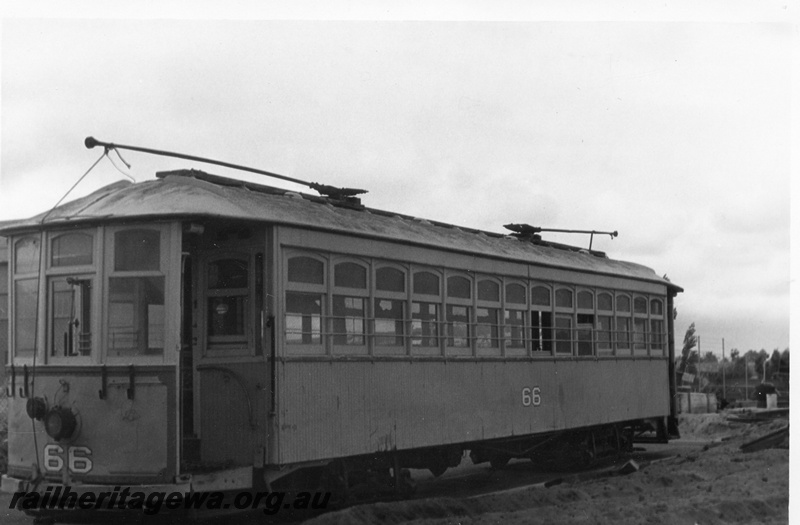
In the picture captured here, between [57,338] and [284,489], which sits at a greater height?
[57,338]

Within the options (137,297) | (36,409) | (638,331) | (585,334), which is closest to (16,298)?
(36,409)

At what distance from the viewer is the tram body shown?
8.62m

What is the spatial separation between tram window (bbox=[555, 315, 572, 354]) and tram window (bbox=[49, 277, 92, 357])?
735 cm

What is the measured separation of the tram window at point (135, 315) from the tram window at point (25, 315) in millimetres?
1022

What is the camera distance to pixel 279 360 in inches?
358

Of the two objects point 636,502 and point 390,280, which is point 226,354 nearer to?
point 390,280

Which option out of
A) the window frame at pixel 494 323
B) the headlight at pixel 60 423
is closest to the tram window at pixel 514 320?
the window frame at pixel 494 323

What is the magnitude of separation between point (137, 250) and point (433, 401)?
4.16 meters

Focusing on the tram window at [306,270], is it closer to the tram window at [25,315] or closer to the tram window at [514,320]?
the tram window at [25,315]

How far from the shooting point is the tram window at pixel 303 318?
30.7 feet

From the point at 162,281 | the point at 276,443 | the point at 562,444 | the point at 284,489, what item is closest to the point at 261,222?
the point at 162,281

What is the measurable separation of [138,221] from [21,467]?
8.39 feet

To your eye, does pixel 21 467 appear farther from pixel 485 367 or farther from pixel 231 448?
pixel 485 367

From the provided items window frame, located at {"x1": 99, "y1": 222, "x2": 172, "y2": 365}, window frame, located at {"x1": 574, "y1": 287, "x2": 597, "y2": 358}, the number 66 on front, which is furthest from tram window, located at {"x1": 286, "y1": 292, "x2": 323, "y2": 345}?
window frame, located at {"x1": 574, "y1": 287, "x2": 597, "y2": 358}
